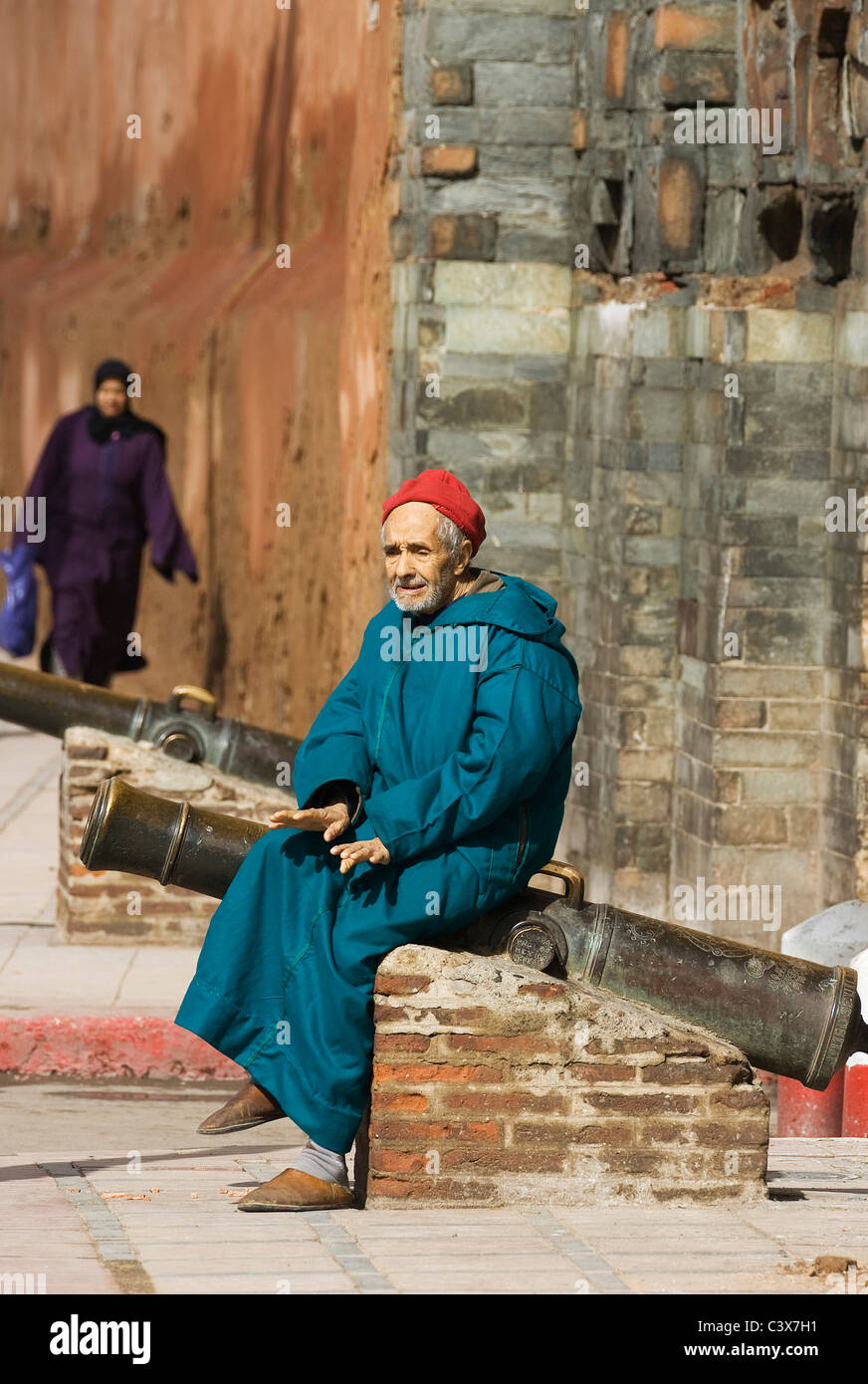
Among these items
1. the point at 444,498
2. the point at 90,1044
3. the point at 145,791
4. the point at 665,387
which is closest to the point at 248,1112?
the point at 444,498

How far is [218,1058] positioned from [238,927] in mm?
2757

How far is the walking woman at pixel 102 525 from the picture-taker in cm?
1153

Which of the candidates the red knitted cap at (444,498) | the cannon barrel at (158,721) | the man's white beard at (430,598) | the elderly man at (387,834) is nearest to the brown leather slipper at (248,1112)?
the elderly man at (387,834)

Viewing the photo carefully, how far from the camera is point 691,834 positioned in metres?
9.30

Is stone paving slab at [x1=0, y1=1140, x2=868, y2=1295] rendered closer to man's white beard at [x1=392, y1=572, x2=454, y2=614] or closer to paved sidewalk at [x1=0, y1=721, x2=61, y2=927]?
man's white beard at [x1=392, y1=572, x2=454, y2=614]

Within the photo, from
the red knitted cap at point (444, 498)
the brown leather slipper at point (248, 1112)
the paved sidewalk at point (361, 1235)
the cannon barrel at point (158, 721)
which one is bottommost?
the paved sidewalk at point (361, 1235)

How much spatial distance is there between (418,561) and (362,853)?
0.68m

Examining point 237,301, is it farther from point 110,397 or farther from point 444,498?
point 444,498

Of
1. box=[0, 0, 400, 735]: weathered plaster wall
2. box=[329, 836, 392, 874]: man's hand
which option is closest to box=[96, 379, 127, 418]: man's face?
box=[0, 0, 400, 735]: weathered plaster wall

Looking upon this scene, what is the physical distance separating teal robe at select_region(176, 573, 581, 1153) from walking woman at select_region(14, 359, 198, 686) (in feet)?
21.2

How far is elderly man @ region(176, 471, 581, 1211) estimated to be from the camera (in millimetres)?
4969

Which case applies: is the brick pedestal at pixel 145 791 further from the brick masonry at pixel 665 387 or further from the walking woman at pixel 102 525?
the walking woman at pixel 102 525

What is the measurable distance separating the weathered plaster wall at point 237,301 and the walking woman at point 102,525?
82 cm

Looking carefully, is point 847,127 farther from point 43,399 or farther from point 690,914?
point 43,399
